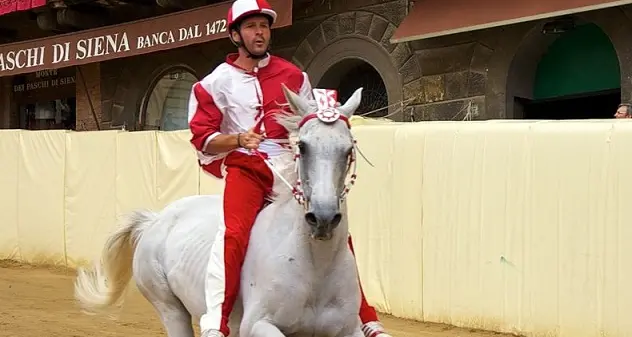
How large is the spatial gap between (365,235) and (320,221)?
618cm

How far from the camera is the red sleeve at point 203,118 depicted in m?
4.61

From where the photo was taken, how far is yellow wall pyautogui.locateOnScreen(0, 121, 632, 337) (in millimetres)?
7645

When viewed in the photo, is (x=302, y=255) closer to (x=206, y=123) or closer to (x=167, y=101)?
(x=206, y=123)

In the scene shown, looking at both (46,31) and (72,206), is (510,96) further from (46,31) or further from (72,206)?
(46,31)

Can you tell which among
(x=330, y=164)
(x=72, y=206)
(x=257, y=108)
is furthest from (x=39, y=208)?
(x=330, y=164)

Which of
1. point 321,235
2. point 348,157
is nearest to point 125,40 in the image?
point 348,157

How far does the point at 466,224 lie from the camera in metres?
8.75

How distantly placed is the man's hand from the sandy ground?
299cm

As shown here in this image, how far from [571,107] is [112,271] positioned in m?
8.32

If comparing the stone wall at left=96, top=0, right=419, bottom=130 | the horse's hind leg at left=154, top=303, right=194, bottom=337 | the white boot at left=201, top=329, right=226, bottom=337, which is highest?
the stone wall at left=96, top=0, right=419, bottom=130

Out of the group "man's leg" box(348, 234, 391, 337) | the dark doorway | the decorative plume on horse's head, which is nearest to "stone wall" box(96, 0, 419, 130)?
the dark doorway

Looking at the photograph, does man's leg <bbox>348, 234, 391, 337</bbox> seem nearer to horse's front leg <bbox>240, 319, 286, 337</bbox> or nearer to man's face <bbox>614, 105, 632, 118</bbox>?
horse's front leg <bbox>240, 319, 286, 337</bbox>

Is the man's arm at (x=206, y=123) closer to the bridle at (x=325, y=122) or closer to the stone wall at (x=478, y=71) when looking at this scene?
the bridle at (x=325, y=122)

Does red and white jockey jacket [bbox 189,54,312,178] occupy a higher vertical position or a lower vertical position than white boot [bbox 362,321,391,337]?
higher
